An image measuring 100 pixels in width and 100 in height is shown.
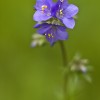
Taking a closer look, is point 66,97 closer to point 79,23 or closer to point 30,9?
point 79,23

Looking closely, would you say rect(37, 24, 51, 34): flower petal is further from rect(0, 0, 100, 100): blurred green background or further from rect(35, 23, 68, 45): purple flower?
rect(0, 0, 100, 100): blurred green background

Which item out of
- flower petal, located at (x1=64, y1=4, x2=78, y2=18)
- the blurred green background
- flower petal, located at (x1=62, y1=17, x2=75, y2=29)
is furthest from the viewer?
the blurred green background

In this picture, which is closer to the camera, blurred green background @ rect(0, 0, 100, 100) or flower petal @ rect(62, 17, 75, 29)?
flower petal @ rect(62, 17, 75, 29)

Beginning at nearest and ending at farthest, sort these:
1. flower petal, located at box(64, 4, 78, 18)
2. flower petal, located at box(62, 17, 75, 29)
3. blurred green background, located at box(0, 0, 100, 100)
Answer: flower petal, located at box(62, 17, 75, 29)
flower petal, located at box(64, 4, 78, 18)
blurred green background, located at box(0, 0, 100, 100)

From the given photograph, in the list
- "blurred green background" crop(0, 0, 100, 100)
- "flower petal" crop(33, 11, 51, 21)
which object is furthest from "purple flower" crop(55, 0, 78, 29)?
"blurred green background" crop(0, 0, 100, 100)

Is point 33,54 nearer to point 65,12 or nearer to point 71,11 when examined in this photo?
point 65,12

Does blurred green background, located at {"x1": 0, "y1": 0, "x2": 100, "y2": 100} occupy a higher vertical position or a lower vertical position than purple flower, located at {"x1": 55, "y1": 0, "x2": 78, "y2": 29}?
lower

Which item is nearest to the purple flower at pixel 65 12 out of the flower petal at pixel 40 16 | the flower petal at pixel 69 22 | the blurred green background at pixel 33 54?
the flower petal at pixel 69 22

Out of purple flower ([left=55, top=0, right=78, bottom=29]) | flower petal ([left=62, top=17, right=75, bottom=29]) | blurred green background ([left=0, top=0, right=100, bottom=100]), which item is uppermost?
purple flower ([left=55, top=0, right=78, bottom=29])
